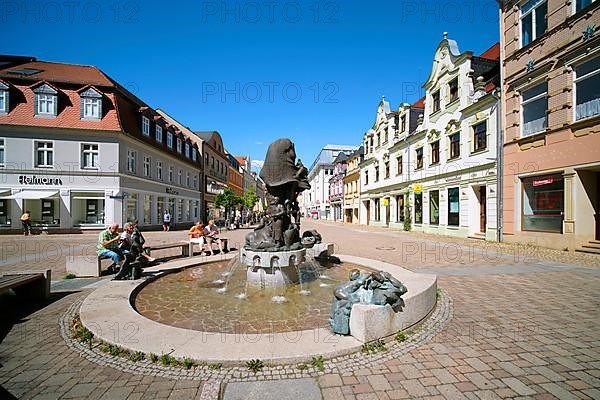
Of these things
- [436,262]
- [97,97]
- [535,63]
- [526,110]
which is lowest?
[436,262]

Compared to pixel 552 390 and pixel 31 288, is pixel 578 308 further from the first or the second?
pixel 31 288

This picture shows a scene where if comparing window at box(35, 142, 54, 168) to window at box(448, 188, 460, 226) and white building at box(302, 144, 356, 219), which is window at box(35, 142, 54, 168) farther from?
white building at box(302, 144, 356, 219)

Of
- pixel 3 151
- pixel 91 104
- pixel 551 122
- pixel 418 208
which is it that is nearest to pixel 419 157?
pixel 418 208

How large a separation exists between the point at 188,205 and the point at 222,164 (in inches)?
612

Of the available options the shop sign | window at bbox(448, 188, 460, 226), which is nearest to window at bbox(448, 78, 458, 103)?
window at bbox(448, 188, 460, 226)

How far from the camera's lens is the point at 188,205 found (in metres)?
36.3

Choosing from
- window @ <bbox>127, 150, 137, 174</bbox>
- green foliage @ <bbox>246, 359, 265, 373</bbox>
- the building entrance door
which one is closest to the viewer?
green foliage @ <bbox>246, 359, 265, 373</bbox>

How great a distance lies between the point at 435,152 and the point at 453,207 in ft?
16.0

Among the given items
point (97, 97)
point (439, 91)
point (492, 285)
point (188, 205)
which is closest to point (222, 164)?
point (188, 205)

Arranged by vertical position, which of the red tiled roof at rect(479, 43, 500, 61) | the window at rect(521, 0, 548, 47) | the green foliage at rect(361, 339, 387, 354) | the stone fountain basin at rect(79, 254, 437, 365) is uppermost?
the red tiled roof at rect(479, 43, 500, 61)

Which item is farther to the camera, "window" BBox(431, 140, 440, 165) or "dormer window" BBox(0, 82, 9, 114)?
"window" BBox(431, 140, 440, 165)

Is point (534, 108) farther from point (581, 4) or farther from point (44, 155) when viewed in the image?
point (44, 155)

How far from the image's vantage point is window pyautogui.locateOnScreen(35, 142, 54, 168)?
21.1 m

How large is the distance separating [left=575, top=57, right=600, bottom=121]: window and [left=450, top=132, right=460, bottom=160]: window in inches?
294
